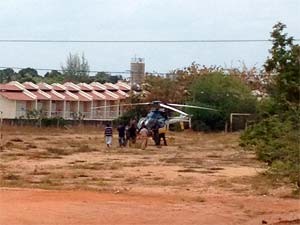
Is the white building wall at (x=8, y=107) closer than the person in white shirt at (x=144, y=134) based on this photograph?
No

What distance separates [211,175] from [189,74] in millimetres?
60064

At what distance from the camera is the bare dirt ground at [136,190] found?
18.3 meters

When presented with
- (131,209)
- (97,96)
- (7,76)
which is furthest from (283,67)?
(7,76)

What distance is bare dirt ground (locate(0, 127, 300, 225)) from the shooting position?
1827 cm

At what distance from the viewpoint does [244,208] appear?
20703 millimetres

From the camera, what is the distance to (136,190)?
25.0 metres

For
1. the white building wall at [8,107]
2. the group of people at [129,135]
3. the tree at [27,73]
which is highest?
the tree at [27,73]

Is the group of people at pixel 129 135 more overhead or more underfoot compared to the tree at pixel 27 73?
more underfoot

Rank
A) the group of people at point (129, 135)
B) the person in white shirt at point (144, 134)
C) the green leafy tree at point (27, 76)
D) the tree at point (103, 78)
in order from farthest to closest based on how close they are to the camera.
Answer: the tree at point (103, 78)
the green leafy tree at point (27, 76)
the person in white shirt at point (144, 134)
the group of people at point (129, 135)

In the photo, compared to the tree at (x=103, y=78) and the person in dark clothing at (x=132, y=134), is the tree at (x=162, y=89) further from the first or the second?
the tree at (x=103, y=78)

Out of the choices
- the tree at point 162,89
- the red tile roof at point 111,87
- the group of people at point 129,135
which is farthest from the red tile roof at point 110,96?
the group of people at point 129,135

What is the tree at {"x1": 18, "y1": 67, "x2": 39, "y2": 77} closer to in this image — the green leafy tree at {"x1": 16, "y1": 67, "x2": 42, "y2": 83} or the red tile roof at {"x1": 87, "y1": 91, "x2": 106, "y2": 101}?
the green leafy tree at {"x1": 16, "y1": 67, "x2": 42, "y2": 83}

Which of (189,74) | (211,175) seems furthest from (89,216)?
(189,74)

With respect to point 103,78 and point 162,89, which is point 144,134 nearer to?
point 162,89
